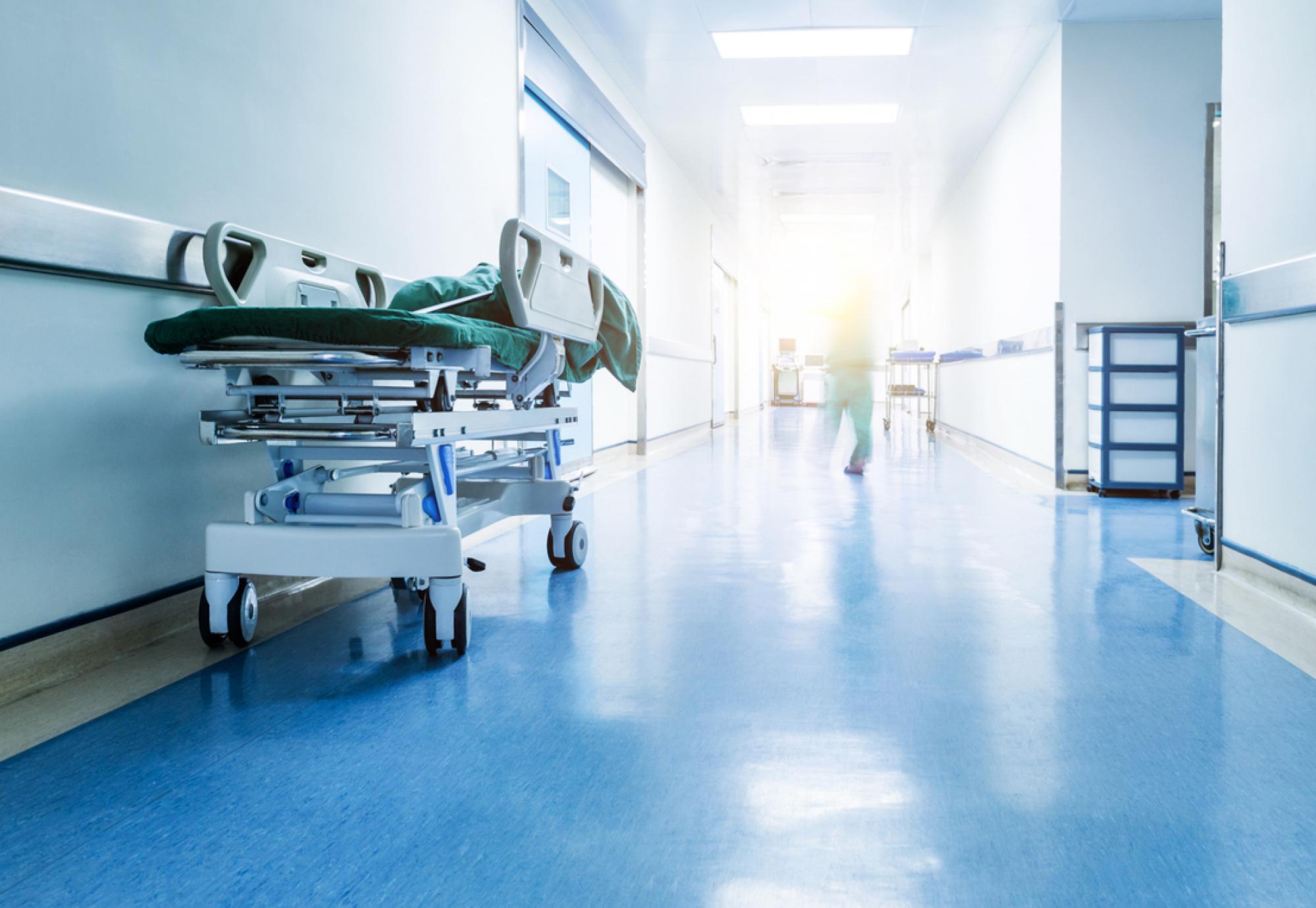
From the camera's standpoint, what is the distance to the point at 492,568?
9.93 ft

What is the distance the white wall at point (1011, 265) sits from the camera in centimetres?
553

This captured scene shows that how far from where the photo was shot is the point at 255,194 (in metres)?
2.46

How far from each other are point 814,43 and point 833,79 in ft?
2.32

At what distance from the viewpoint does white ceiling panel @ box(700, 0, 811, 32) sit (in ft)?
16.2

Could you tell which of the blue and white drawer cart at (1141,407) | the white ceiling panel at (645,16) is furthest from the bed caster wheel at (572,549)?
the white ceiling panel at (645,16)

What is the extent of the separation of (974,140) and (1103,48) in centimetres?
271

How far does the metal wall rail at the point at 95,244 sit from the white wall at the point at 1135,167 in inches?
188

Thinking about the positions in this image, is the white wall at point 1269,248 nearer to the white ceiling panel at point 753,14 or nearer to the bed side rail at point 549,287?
the bed side rail at point 549,287

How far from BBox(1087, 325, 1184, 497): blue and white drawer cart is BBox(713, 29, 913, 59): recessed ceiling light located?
7.35 feet

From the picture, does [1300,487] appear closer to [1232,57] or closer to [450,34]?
[1232,57]

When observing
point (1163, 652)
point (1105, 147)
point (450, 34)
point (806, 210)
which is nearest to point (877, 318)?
point (1105, 147)

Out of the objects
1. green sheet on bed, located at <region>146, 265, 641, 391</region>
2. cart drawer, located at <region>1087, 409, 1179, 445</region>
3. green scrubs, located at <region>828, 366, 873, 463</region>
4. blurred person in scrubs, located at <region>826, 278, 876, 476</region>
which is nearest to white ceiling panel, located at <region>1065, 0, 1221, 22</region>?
blurred person in scrubs, located at <region>826, 278, 876, 476</region>

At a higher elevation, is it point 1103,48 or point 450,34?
point 1103,48

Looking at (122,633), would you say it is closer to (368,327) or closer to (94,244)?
(94,244)
